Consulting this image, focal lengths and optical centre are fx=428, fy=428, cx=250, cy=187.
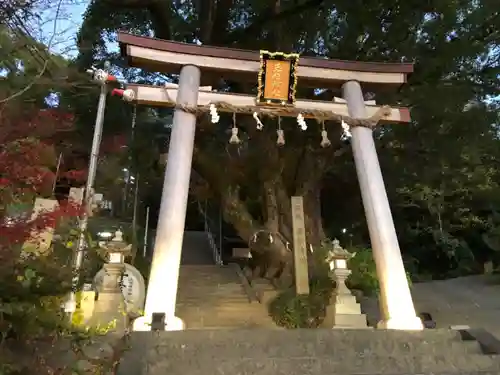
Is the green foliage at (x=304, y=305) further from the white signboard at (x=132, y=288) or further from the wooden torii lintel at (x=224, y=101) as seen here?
the wooden torii lintel at (x=224, y=101)

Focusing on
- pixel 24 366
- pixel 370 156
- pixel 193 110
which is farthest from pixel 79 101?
pixel 24 366

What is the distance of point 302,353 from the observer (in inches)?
180

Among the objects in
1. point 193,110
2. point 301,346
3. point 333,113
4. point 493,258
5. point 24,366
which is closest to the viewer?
point 24,366

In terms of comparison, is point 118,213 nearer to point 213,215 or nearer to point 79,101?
point 213,215

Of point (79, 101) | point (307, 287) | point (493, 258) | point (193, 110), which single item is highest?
point (79, 101)

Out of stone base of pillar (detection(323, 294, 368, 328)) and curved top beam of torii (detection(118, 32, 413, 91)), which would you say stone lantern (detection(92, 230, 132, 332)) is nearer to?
curved top beam of torii (detection(118, 32, 413, 91))

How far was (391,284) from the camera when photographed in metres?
6.04

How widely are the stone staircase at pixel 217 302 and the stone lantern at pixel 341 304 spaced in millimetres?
1361

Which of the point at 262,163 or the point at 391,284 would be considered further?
the point at 262,163

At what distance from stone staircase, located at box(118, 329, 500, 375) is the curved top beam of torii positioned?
4.31 metres

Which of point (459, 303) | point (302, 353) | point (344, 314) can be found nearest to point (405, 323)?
point (344, 314)

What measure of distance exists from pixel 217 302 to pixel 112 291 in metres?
3.32

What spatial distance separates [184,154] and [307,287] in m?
3.77

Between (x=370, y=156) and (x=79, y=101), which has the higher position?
(x=79, y=101)
